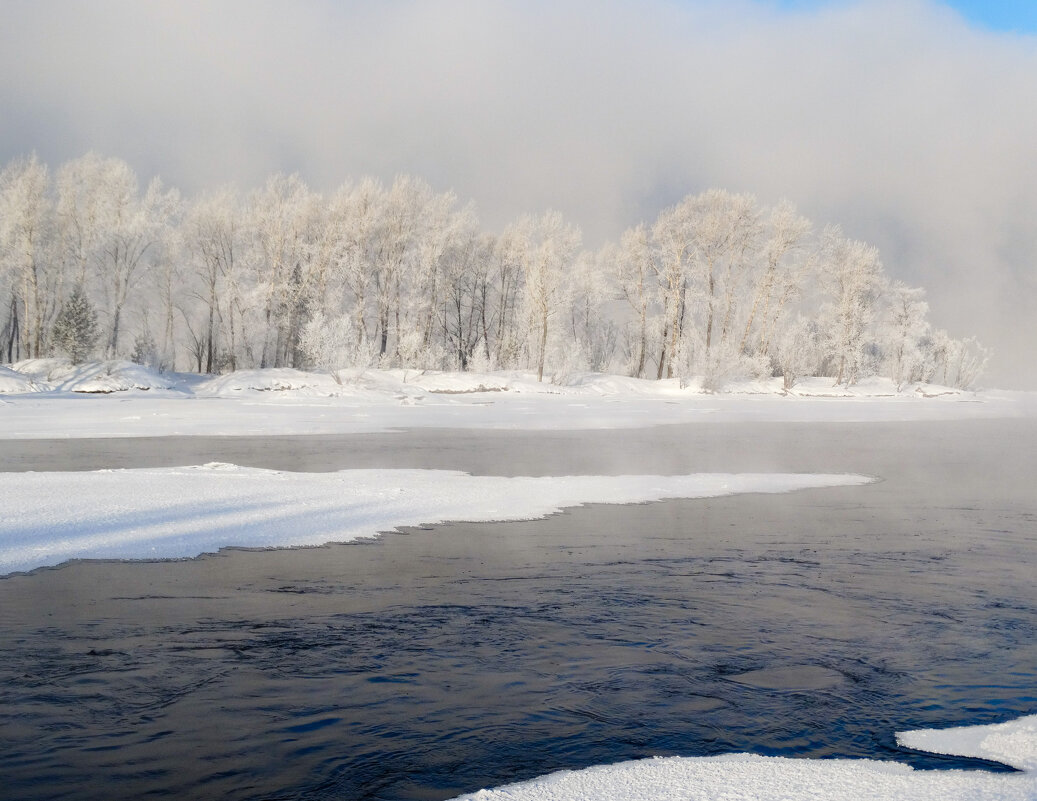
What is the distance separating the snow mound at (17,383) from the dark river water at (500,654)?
34271 millimetres

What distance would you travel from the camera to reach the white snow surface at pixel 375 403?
101 ft

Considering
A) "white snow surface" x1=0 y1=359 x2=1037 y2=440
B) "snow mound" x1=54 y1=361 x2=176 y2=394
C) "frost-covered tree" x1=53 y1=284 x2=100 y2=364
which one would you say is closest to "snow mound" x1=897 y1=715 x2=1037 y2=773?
"white snow surface" x1=0 y1=359 x2=1037 y2=440

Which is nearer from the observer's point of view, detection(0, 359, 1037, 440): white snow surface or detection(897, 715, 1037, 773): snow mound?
detection(897, 715, 1037, 773): snow mound

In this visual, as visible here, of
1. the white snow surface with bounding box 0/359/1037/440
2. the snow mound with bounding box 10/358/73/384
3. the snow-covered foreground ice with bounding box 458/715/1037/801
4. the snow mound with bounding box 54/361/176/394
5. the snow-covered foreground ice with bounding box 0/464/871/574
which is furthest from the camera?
the snow mound with bounding box 10/358/73/384

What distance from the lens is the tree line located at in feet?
176

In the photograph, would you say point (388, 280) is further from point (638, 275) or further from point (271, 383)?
point (638, 275)

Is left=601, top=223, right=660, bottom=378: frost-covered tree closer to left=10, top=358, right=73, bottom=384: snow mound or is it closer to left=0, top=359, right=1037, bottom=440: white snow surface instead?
left=0, top=359, right=1037, bottom=440: white snow surface

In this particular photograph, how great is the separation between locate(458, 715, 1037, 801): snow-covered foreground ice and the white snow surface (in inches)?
961

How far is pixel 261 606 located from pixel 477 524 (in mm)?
4956

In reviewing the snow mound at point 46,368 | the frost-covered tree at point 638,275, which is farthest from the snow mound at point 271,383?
the frost-covered tree at point 638,275

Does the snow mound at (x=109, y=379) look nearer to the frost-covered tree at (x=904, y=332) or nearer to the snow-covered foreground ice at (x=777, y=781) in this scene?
the snow-covered foreground ice at (x=777, y=781)

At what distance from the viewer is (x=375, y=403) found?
140 ft

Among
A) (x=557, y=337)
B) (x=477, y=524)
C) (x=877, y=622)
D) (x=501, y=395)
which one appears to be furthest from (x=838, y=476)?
(x=557, y=337)

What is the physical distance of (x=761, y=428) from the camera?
34.0 m
